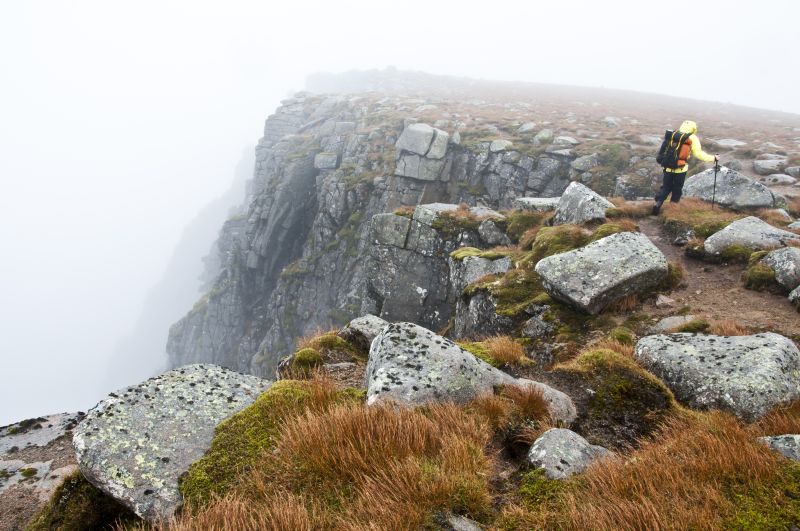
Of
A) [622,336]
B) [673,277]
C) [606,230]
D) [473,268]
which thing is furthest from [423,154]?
[622,336]

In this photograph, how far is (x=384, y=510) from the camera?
3.23 meters

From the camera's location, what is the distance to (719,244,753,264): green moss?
11.5 metres

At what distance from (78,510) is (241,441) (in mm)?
2101

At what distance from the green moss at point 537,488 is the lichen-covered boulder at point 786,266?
31.5ft

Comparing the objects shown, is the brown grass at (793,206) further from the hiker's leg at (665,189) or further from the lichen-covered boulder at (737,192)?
the hiker's leg at (665,189)

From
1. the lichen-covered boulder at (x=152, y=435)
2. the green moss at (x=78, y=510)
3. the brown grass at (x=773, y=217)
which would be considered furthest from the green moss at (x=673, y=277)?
the green moss at (x=78, y=510)

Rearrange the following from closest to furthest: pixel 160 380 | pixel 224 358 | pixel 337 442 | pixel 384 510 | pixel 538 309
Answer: pixel 384 510
pixel 337 442
pixel 160 380
pixel 538 309
pixel 224 358

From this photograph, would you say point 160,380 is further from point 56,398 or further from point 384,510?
point 56,398

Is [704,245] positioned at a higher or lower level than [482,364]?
higher

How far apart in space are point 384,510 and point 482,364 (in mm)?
3691

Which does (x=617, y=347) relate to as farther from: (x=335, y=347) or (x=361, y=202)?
(x=361, y=202)

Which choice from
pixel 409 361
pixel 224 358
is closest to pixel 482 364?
pixel 409 361

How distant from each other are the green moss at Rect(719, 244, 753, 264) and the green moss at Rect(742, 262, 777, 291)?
1.22 metres

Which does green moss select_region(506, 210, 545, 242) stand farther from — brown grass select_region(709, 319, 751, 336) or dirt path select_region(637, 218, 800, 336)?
brown grass select_region(709, 319, 751, 336)
